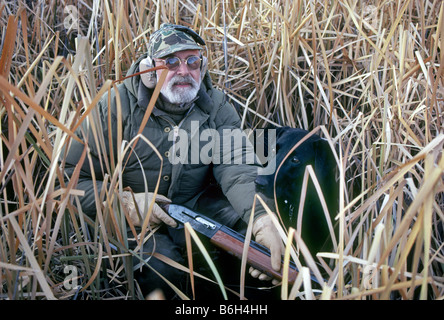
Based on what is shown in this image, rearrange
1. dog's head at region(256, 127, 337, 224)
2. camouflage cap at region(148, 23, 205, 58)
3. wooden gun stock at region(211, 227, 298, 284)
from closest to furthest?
1. wooden gun stock at region(211, 227, 298, 284)
2. dog's head at region(256, 127, 337, 224)
3. camouflage cap at region(148, 23, 205, 58)

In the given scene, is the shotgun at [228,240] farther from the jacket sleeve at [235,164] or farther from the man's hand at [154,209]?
the jacket sleeve at [235,164]

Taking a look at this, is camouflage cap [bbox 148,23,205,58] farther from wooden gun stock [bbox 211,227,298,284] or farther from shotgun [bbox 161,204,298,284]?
wooden gun stock [bbox 211,227,298,284]

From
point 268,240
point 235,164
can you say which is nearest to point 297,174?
point 268,240

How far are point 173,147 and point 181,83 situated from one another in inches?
11.0

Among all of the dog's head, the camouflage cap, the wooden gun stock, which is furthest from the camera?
the camouflage cap

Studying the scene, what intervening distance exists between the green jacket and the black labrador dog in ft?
0.48

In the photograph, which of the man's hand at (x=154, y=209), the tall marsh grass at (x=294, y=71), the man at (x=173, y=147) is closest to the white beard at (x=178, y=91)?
the man at (x=173, y=147)

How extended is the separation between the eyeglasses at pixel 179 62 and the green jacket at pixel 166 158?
12 cm

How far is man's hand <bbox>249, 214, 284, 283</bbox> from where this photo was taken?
4.69ft

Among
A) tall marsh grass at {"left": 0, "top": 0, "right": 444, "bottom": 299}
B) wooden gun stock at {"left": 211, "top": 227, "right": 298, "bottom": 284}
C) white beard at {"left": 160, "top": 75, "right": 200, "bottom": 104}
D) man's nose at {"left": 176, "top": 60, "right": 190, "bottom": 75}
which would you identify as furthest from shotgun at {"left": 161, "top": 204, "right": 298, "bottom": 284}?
man's nose at {"left": 176, "top": 60, "right": 190, "bottom": 75}

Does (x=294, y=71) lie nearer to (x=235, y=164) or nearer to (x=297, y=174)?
(x=235, y=164)

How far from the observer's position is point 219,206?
6.41ft
